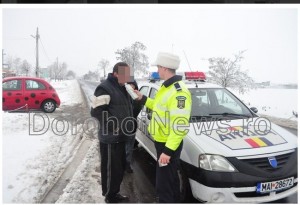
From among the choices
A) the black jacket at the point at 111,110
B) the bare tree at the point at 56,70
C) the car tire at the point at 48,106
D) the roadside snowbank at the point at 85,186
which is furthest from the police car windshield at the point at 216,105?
the bare tree at the point at 56,70

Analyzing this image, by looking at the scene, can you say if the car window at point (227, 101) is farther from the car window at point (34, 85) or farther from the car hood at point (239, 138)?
the car window at point (34, 85)

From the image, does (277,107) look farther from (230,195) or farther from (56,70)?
(56,70)

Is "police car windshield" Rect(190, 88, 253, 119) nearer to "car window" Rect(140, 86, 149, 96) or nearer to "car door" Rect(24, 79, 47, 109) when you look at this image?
"car window" Rect(140, 86, 149, 96)

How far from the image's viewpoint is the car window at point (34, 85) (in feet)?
33.8

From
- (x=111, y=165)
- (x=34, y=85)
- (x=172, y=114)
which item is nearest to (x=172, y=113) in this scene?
(x=172, y=114)

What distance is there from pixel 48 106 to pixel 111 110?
8.60m

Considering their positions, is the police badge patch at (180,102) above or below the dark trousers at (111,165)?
above

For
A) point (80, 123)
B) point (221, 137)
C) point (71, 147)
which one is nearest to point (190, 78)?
point (221, 137)

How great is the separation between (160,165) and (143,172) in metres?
1.59

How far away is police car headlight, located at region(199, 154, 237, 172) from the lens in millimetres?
2799

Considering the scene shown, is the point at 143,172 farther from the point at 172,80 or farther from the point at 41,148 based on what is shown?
the point at 41,148

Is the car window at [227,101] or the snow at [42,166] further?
the car window at [227,101]

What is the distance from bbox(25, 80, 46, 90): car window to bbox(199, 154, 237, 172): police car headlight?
372 inches

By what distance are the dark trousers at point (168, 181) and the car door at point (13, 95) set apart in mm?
8973
